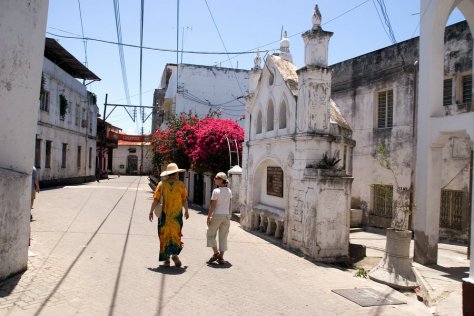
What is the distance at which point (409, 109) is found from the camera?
14469 mm

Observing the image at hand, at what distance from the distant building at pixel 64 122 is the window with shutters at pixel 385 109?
17482mm

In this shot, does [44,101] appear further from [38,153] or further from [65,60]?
[65,60]

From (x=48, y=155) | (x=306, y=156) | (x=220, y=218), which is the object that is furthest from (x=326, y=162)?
(x=48, y=155)

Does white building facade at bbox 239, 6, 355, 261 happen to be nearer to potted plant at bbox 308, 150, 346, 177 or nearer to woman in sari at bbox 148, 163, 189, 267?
potted plant at bbox 308, 150, 346, 177

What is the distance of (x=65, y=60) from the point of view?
1109 inches

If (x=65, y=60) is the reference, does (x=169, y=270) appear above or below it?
below

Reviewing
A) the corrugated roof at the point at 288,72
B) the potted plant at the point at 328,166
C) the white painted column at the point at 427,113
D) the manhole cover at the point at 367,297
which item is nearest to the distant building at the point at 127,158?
the corrugated roof at the point at 288,72

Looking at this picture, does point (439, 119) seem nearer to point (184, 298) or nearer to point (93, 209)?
point (184, 298)

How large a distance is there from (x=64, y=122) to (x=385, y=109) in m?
21.0

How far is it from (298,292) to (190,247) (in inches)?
144

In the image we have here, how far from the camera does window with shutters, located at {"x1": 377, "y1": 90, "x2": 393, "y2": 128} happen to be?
1551 cm

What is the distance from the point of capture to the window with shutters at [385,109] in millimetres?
15508

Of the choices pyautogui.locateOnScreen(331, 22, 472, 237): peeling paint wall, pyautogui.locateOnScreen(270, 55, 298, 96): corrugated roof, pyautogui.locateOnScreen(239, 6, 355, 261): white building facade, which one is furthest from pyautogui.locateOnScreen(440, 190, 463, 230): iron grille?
pyautogui.locateOnScreen(270, 55, 298, 96): corrugated roof

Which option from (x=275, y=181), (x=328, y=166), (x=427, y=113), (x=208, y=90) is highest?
(x=208, y=90)
